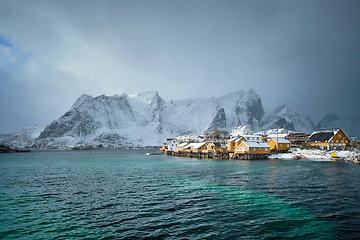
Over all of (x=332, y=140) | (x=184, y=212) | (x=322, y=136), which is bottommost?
(x=184, y=212)

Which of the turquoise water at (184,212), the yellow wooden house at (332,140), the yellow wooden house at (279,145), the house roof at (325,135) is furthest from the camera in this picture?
the house roof at (325,135)

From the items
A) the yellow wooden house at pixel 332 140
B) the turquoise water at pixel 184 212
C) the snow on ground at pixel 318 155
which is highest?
the yellow wooden house at pixel 332 140

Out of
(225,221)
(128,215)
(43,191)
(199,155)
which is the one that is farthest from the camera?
(199,155)

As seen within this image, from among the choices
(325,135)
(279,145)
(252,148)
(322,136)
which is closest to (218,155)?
(252,148)

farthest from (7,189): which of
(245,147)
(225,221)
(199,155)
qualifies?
(199,155)

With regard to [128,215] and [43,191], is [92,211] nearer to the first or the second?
[128,215]

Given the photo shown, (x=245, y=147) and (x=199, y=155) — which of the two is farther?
(x=199, y=155)

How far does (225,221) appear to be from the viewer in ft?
46.0

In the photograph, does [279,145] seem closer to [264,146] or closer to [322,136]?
[264,146]

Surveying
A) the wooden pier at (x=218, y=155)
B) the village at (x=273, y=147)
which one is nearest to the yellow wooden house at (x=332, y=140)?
the village at (x=273, y=147)

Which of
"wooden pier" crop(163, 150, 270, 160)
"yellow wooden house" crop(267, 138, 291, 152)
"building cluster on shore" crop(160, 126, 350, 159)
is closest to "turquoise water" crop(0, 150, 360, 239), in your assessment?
"wooden pier" crop(163, 150, 270, 160)

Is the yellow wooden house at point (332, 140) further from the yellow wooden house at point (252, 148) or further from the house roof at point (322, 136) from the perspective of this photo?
the yellow wooden house at point (252, 148)

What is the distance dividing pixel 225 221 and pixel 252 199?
6575mm

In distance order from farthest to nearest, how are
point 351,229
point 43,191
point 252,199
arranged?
point 43,191, point 252,199, point 351,229
